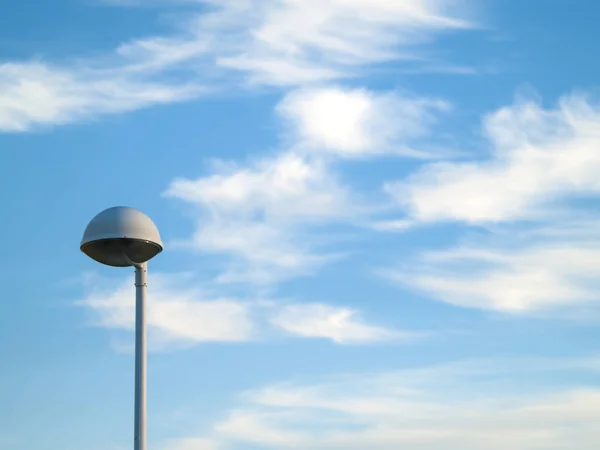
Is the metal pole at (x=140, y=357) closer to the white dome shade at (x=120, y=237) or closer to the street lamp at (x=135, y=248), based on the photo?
the street lamp at (x=135, y=248)

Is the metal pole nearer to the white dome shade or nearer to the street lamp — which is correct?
the street lamp

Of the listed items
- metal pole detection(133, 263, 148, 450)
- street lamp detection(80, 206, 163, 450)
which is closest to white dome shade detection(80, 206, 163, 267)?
street lamp detection(80, 206, 163, 450)

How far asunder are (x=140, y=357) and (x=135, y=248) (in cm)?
183

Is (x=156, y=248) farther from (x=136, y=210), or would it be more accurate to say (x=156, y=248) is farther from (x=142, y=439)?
(x=142, y=439)

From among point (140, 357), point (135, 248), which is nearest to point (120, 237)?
point (135, 248)

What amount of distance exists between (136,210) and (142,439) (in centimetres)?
373

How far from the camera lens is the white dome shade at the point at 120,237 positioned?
1767 cm

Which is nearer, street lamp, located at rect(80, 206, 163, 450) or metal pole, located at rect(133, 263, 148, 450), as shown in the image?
metal pole, located at rect(133, 263, 148, 450)

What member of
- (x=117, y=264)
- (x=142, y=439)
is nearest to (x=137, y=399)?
(x=142, y=439)

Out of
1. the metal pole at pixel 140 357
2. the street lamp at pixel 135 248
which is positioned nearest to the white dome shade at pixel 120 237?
the street lamp at pixel 135 248

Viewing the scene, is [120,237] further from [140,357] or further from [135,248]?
[140,357]

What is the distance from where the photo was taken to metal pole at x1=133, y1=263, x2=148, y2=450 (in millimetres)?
17172

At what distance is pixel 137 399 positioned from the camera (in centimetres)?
1733

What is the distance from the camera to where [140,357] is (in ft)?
57.6
